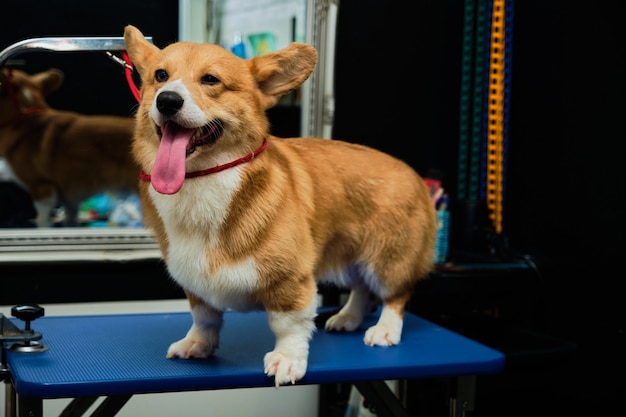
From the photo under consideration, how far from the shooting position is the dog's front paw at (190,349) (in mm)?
1296

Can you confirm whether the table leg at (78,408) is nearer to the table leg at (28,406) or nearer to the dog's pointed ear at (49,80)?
the table leg at (28,406)

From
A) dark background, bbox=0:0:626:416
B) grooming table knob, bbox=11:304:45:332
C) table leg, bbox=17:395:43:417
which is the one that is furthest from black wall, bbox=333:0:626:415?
table leg, bbox=17:395:43:417

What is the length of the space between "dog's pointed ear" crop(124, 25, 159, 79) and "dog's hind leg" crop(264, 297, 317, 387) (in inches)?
18.2

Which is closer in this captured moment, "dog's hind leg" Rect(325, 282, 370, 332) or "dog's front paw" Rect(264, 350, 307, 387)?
"dog's front paw" Rect(264, 350, 307, 387)

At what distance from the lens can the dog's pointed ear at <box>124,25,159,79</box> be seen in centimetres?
124

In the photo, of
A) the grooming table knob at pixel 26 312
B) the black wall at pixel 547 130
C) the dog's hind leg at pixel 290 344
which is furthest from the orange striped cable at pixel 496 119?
the grooming table knob at pixel 26 312

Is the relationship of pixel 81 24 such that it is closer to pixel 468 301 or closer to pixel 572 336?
pixel 468 301

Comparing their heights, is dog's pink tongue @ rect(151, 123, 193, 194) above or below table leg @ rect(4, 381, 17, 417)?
above

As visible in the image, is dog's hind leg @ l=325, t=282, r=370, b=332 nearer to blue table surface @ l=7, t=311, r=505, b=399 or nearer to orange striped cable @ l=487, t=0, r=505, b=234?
blue table surface @ l=7, t=311, r=505, b=399

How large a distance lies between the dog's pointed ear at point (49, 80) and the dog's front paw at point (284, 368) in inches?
47.1

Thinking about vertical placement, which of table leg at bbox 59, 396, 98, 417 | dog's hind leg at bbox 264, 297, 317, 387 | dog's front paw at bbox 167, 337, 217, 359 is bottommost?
table leg at bbox 59, 396, 98, 417

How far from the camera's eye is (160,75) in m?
1.17

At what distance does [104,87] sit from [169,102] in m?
1.11

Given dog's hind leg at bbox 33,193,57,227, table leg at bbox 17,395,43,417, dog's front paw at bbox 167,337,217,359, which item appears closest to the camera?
table leg at bbox 17,395,43,417
